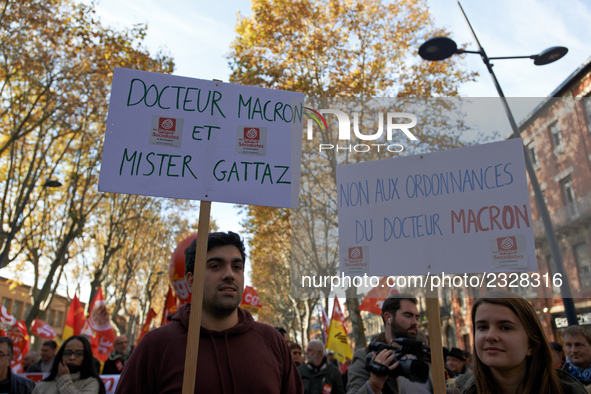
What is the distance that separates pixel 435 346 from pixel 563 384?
25.2 inches

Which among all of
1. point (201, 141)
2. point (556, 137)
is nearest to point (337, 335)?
point (556, 137)

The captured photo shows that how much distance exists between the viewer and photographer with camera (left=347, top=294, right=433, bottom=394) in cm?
295

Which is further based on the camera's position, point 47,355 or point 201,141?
point 47,355

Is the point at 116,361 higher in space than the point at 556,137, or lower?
lower

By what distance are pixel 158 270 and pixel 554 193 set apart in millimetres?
32284

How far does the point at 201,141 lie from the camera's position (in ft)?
9.85

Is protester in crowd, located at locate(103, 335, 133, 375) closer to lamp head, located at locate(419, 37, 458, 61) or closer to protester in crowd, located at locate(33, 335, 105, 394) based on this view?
protester in crowd, located at locate(33, 335, 105, 394)

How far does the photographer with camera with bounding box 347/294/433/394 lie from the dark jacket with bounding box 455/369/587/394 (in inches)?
14.6

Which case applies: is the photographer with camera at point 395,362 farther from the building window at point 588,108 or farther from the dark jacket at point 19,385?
the dark jacket at point 19,385

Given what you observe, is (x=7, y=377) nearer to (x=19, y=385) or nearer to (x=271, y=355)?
(x=19, y=385)

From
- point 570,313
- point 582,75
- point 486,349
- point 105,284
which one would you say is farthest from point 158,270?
point 486,349

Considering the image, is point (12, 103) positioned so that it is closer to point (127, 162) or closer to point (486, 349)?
point (127, 162)

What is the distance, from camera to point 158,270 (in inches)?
1362

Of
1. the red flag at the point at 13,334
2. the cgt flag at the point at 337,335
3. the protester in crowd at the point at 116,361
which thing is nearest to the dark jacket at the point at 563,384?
A: the protester in crowd at the point at 116,361
